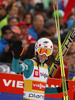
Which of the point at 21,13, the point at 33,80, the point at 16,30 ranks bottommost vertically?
the point at 33,80

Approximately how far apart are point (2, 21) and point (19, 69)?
4482mm

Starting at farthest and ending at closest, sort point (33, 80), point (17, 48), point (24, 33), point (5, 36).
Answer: point (24, 33) < point (5, 36) < point (33, 80) < point (17, 48)

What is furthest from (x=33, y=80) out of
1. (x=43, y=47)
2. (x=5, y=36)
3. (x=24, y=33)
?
(x=24, y=33)

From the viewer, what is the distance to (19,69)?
14.1ft

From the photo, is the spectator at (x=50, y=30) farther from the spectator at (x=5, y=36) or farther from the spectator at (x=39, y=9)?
the spectator at (x=39, y=9)

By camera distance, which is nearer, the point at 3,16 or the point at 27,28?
the point at 27,28

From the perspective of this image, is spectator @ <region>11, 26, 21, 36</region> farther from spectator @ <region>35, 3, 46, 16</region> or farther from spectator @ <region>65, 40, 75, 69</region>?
spectator @ <region>35, 3, 46, 16</region>

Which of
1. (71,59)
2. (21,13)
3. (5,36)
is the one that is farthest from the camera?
(21,13)

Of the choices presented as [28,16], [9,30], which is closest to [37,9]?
[28,16]

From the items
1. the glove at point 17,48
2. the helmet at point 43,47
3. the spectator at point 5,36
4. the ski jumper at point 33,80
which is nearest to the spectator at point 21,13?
the spectator at point 5,36

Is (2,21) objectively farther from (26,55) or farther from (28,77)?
(28,77)

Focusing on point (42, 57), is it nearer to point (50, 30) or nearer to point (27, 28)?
point (27, 28)

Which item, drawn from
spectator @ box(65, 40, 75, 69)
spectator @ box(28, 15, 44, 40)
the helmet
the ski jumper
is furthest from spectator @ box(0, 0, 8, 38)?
the ski jumper

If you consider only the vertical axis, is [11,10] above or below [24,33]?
above
